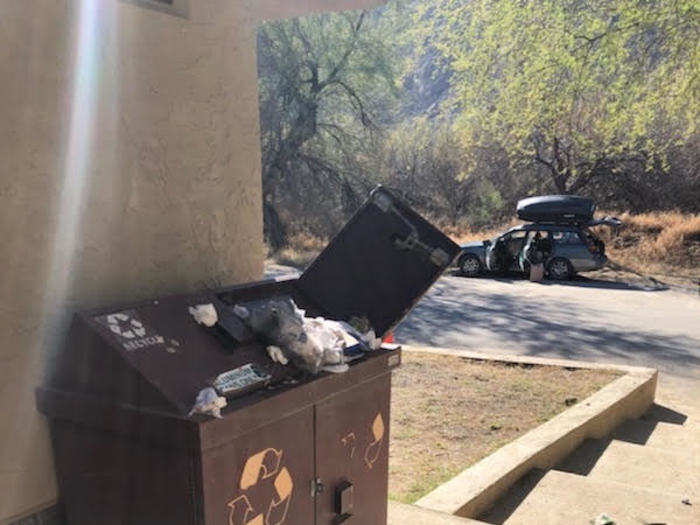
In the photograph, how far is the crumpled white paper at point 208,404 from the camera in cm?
170

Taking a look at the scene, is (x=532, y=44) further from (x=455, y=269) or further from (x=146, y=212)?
(x=146, y=212)

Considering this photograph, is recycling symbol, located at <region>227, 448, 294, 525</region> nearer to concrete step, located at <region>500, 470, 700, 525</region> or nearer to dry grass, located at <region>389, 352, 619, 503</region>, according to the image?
dry grass, located at <region>389, 352, 619, 503</region>

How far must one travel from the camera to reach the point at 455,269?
55.4ft

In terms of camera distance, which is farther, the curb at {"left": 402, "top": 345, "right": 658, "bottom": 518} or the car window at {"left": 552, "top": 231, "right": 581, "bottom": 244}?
the car window at {"left": 552, "top": 231, "right": 581, "bottom": 244}

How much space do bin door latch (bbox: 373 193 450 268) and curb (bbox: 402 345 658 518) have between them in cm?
152

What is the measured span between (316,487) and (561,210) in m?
14.8

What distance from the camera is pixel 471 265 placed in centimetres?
1617

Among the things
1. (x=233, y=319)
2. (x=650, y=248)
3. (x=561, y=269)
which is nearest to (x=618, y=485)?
(x=233, y=319)

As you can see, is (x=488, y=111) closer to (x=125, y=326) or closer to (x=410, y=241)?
(x=410, y=241)

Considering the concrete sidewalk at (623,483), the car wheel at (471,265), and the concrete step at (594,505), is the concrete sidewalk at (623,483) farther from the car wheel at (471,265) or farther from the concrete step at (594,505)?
the car wheel at (471,265)

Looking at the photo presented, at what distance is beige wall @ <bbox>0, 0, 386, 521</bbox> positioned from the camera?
6.48 ft

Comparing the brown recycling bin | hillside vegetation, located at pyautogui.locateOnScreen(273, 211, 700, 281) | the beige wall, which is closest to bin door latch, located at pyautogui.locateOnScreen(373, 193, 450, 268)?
the brown recycling bin

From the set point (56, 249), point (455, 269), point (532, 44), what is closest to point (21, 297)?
point (56, 249)

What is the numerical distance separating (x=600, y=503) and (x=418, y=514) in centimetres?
115
